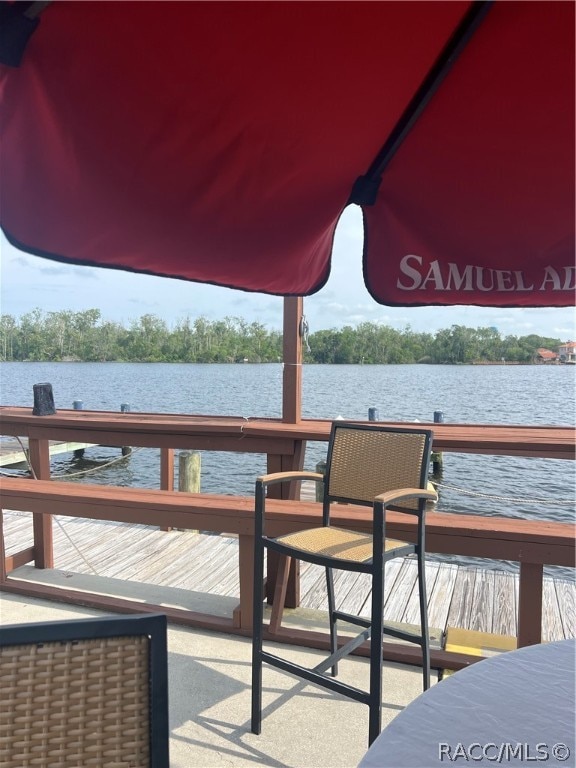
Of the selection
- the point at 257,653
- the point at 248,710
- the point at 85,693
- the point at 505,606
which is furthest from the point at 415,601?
the point at 85,693

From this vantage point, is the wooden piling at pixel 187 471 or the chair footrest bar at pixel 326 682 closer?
the chair footrest bar at pixel 326 682

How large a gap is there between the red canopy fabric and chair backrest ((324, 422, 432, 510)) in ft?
1.79

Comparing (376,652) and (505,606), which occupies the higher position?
(376,652)

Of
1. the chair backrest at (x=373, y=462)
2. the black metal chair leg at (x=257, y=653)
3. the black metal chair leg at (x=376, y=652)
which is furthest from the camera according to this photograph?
the chair backrest at (x=373, y=462)

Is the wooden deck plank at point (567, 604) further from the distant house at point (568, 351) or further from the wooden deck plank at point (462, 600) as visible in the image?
the distant house at point (568, 351)

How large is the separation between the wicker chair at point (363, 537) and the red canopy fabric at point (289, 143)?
1.94 feet

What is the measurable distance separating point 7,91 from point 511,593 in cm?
344

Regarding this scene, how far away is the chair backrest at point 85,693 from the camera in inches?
25.2

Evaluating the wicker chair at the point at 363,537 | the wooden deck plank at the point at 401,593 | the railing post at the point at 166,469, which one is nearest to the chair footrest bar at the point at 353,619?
the wicker chair at the point at 363,537

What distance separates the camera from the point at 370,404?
80.3 ft

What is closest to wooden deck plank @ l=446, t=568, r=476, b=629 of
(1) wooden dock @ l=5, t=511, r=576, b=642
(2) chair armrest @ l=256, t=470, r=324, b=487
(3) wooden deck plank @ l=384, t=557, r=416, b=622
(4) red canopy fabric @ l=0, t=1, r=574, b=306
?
(1) wooden dock @ l=5, t=511, r=576, b=642

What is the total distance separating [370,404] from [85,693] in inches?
949
